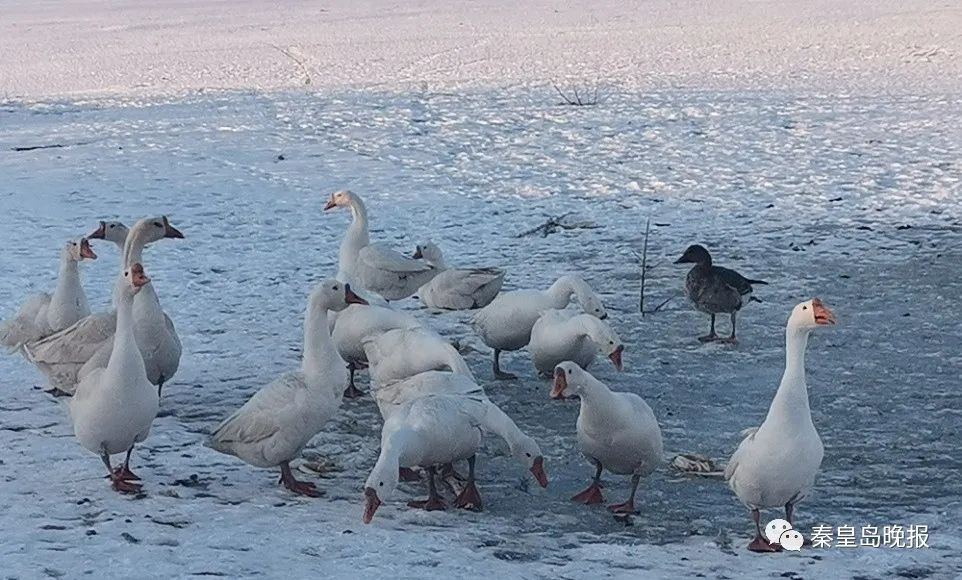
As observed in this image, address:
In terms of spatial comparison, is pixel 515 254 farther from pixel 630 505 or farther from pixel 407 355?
pixel 630 505

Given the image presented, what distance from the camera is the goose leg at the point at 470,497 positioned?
215 inches

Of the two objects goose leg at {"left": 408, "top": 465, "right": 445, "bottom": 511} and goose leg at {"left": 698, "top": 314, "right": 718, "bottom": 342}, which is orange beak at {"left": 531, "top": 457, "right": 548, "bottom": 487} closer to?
goose leg at {"left": 408, "top": 465, "right": 445, "bottom": 511}

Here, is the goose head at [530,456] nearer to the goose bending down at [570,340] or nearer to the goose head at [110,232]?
the goose bending down at [570,340]

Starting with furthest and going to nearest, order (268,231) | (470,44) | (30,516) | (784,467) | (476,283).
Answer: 1. (470,44)
2. (268,231)
3. (476,283)
4. (30,516)
5. (784,467)

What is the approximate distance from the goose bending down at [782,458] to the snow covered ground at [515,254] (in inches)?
8.6

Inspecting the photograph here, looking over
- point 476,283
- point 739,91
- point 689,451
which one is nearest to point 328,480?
point 689,451

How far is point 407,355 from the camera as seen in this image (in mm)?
6516

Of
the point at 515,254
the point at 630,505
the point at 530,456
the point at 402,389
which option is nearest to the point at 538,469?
the point at 530,456

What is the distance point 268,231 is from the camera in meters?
10.8

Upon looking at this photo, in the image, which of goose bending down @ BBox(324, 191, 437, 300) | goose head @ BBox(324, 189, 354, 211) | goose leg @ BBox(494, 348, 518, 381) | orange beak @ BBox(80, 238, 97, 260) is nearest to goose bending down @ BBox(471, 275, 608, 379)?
goose leg @ BBox(494, 348, 518, 381)

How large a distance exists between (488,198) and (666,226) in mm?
1833

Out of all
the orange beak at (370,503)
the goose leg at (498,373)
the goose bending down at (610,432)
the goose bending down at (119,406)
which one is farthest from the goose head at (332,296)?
the goose leg at (498,373)

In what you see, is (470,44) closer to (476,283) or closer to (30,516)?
(476,283)

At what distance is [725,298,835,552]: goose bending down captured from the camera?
493 centimetres
